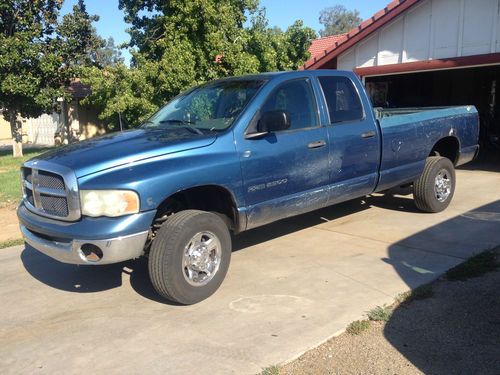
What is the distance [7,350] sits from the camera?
3.76m

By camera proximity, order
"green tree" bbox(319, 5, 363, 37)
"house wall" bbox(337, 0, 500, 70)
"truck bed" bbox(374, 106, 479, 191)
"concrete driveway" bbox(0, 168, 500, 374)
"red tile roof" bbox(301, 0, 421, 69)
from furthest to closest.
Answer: "green tree" bbox(319, 5, 363, 37) < "red tile roof" bbox(301, 0, 421, 69) < "house wall" bbox(337, 0, 500, 70) < "truck bed" bbox(374, 106, 479, 191) < "concrete driveway" bbox(0, 168, 500, 374)

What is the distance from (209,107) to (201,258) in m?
1.75

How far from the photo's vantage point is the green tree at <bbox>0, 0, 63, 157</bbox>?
16047mm

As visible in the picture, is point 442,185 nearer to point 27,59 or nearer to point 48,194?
point 48,194

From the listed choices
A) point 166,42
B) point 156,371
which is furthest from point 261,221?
point 166,42

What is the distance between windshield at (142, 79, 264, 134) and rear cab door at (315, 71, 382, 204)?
974 millimetres

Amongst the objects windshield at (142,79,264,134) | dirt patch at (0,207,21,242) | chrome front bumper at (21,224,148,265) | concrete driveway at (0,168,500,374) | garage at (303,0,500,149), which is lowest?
dirt patch at (0,207,21,242)

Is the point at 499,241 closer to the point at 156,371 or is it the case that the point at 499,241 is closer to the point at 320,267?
the point at 320,267

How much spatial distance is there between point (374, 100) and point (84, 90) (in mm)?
→ 15326

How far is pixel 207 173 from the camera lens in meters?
4.33

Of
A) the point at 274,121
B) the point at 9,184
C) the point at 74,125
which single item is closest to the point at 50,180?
the point at 274,121

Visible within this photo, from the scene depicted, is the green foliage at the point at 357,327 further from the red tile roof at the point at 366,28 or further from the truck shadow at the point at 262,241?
the red tile roof at the point at 366,28

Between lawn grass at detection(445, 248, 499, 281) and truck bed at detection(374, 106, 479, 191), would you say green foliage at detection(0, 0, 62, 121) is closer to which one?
truck bed at detection(374, 106, 479, 191)

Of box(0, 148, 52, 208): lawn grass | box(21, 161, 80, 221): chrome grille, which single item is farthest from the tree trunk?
box(21, 161, 80, 221): chrome grille
